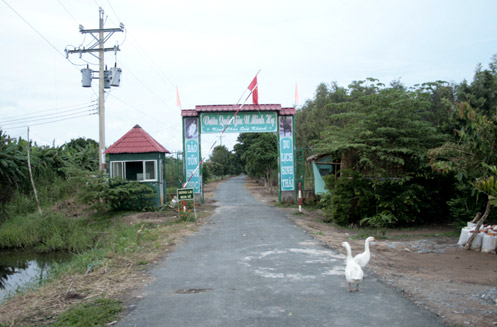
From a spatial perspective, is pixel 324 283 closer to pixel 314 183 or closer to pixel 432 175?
pixel 432 175

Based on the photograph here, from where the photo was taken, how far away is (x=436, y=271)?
7.71 meters

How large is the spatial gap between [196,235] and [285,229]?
2.86m

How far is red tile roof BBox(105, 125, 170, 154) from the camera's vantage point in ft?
61.7

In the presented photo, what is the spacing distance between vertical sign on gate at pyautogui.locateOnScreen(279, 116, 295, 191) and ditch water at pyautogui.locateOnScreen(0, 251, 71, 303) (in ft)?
35.1

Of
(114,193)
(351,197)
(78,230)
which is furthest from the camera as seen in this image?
(114,193)

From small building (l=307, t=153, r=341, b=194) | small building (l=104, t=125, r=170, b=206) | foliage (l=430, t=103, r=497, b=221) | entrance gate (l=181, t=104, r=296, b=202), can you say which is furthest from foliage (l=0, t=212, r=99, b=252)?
foliage (l=430, t=103, r=497, b=221)

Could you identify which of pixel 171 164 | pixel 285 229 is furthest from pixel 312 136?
pixel 285 229

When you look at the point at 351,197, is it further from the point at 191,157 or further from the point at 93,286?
the point at 93,286

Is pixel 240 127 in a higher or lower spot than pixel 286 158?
higher

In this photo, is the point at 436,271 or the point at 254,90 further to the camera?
the point at 254,90

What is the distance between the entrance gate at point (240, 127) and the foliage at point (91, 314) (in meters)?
14.2

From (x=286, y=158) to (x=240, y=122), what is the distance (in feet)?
9.82

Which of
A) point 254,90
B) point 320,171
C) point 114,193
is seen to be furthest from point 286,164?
point 114,193

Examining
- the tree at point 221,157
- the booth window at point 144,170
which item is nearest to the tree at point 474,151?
the booth window at point 144,170
